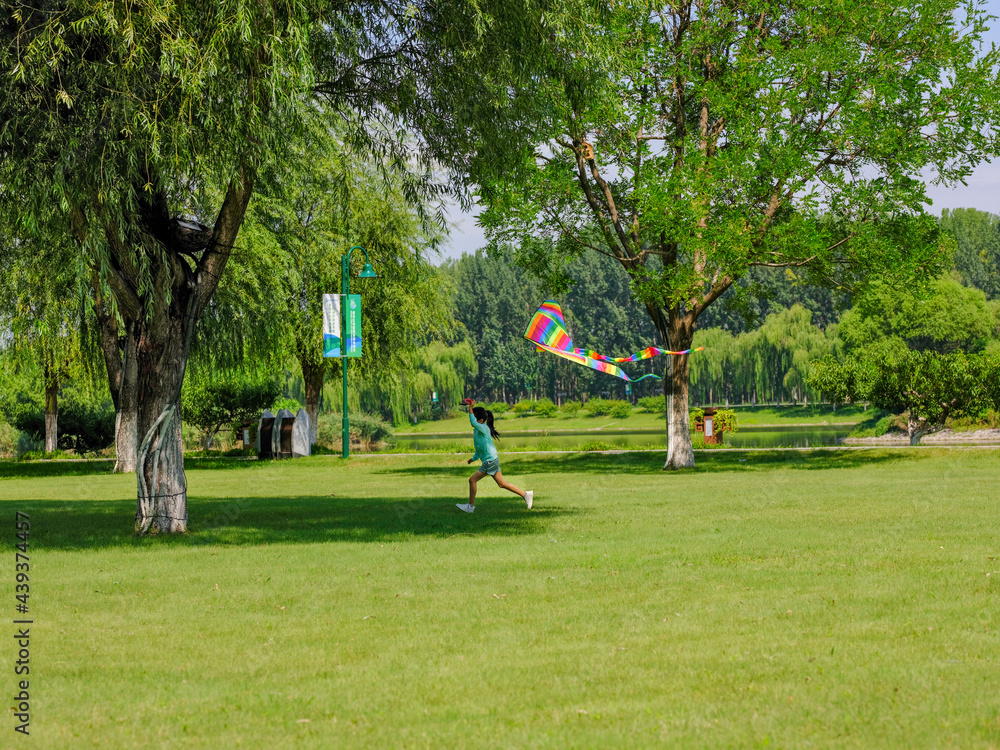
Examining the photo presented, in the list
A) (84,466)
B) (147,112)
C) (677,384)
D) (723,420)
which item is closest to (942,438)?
(723,420)

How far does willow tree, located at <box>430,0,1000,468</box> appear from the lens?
24953mm

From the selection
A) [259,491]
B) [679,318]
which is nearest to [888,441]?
[679,318]

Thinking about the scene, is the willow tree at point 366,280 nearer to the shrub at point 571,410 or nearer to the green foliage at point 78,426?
the green foliage at point 78,426

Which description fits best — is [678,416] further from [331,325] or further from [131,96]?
[131,96]

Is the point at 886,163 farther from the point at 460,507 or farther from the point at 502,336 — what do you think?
the point at 502,336

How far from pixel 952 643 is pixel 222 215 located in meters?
11.3

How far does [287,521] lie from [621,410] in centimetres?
8031

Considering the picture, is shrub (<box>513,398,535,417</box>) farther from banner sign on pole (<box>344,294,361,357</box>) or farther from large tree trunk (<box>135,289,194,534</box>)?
large tree trunk (<box>135,289,194,534</box>)

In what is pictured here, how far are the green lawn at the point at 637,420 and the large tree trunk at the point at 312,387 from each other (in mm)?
48462

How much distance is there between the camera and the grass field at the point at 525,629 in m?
5.20

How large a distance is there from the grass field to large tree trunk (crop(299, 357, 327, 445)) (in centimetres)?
2057

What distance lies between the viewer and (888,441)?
164 ft

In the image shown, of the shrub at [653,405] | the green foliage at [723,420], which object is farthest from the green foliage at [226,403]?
the shrub at [653,405]

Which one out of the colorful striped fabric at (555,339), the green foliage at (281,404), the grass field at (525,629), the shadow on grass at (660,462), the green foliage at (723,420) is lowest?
the shadow on grass at (660,462)
